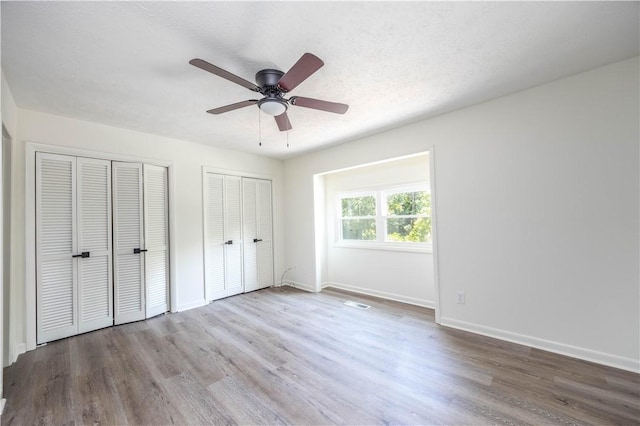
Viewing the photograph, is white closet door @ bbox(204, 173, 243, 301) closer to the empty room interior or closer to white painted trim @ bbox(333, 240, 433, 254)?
the empty room interior

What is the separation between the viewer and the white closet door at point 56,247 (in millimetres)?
2762

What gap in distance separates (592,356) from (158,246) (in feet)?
15.9

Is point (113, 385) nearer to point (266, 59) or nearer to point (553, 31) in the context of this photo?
point (266, 59)

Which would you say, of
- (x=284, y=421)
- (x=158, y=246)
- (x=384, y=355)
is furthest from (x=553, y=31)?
(x=158, y=246)

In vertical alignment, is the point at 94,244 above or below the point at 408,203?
below

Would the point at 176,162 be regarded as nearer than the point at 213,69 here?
No

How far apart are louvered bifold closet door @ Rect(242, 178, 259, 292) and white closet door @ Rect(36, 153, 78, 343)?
7.22ft

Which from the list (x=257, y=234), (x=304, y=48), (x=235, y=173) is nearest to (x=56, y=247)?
(x=235, y=173)

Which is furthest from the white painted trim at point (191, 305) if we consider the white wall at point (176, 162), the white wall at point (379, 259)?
the white wall at point (379, 259)

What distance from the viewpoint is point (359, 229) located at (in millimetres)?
4637

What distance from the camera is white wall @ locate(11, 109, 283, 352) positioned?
8.82ft

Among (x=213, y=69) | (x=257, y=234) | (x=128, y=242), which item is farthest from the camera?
(x=257, y=234)

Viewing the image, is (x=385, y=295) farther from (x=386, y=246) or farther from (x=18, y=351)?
(x=18, y=351)

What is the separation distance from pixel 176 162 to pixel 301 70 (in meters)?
2.90
